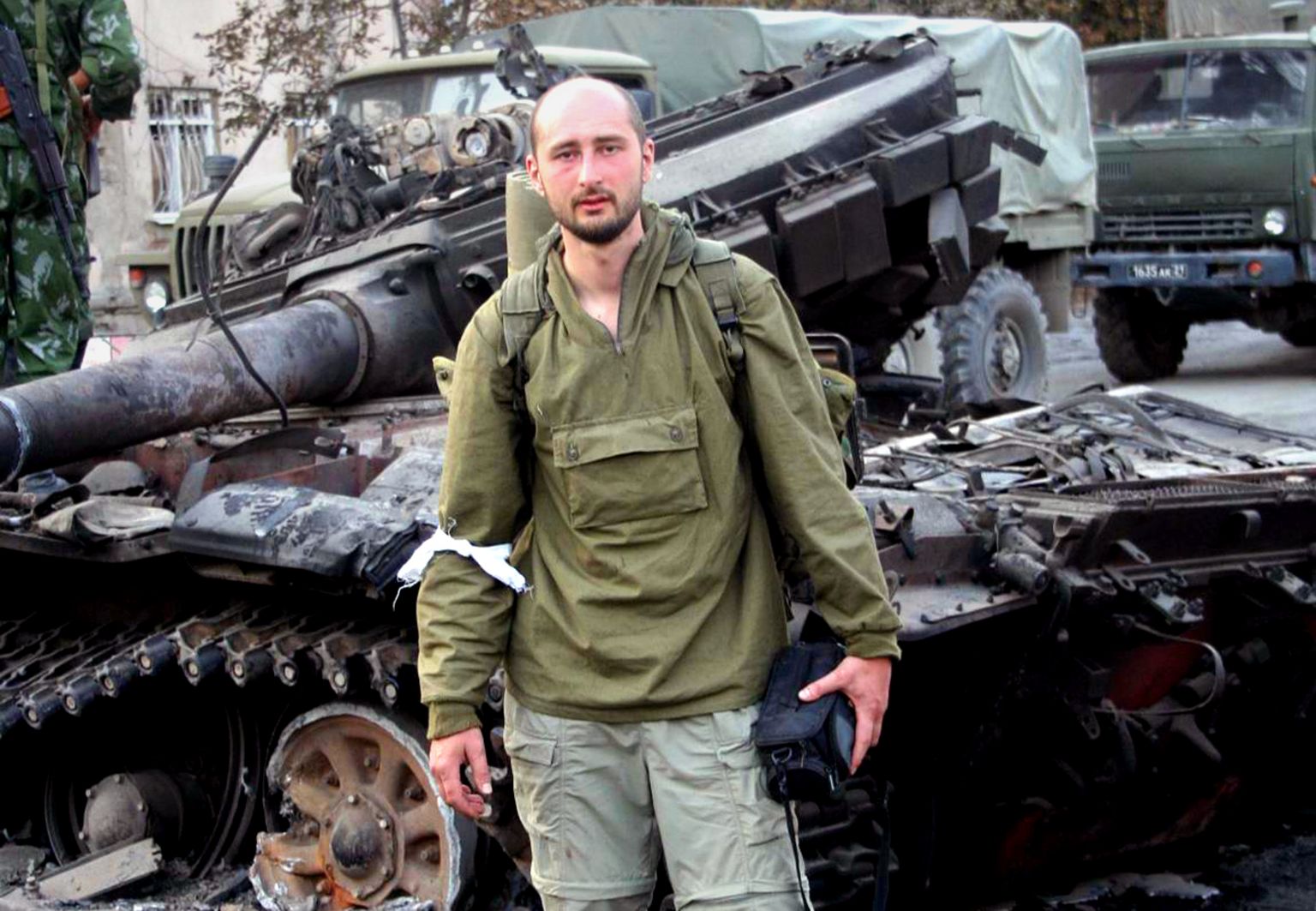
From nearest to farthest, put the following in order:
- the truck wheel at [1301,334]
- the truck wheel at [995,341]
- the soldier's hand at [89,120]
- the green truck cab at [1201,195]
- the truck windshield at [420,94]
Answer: the soldier's hand at [89,120], the truck windshield at [420,94], the truck wheel at [995,341], the green truck cab at [1201,195], the truck wheel at [1301,334]

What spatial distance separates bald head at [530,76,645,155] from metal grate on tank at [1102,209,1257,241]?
11.5 meters

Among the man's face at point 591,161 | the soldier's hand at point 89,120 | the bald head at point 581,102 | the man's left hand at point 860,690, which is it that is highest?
the soldier's hand at point 89,120

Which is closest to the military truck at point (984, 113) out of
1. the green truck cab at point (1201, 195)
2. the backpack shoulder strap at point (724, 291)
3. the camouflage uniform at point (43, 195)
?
the green truck cab at point (1201, 195)

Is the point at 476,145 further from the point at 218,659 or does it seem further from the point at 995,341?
the point at 995,341

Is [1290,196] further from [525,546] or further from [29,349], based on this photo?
[525,546]

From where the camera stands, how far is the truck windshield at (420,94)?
1072 centimetres

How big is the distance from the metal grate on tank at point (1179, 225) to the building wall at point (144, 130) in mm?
6515

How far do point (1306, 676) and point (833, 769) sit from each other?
2.93 meters

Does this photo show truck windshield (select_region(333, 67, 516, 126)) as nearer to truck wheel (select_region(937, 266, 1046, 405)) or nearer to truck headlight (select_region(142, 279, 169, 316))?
truck headlight (select_region(142, 279, 169, 316))

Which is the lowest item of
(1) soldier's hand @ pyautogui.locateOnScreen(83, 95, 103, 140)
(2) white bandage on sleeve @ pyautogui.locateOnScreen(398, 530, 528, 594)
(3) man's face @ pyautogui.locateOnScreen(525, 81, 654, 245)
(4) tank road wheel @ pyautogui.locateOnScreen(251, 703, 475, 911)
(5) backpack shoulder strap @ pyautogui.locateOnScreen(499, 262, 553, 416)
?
(4) tank road wheel @ pyautogui.locateOnScreen(251, 703, 475, 911)

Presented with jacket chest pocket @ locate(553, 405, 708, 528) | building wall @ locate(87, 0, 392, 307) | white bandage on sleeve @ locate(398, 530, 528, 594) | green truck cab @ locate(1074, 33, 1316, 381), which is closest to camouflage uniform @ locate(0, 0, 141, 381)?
white bandage on sleeve @ locate(398, 530, 528, 594)

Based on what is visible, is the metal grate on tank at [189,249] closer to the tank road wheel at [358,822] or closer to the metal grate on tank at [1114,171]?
the metal grate on tank at [1114,171]

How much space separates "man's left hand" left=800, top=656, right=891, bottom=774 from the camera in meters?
3.52

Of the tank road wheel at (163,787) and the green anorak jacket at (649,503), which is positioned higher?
the green anorak jacket at (649,503)
